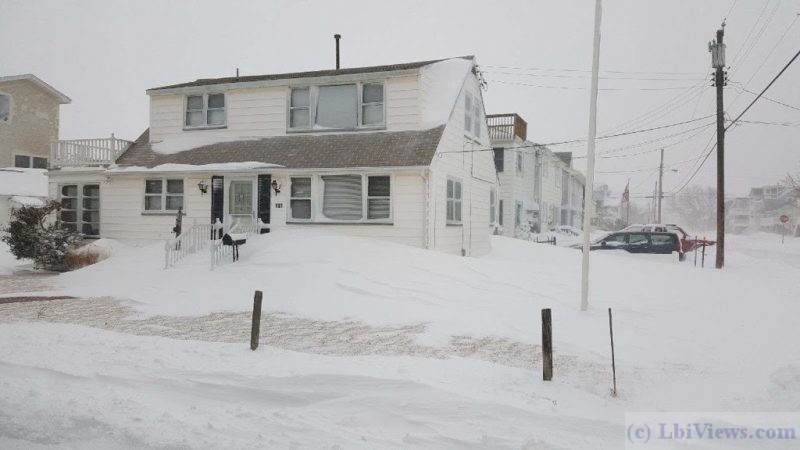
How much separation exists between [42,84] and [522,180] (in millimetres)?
30751

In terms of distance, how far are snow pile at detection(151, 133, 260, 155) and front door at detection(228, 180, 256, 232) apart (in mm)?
2044

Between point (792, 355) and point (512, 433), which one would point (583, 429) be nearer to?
point (512, 433)

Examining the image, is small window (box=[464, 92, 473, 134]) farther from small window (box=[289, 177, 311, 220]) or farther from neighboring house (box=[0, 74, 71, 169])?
neighboring house (box=[0, 74, 71, 169])

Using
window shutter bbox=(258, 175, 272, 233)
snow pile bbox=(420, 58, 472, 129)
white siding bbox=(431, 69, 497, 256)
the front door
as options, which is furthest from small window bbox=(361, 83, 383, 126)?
the front door

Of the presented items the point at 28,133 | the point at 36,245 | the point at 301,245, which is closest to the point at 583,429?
the point at 301,245

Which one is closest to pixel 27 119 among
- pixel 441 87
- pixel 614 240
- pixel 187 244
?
pixel 187 244

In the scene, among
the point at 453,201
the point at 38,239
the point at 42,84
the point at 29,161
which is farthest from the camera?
the point at 42,84

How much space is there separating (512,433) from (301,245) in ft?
34.2

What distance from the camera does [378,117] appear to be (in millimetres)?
17672

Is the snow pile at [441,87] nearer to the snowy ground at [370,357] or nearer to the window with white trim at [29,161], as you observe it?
the snowy ground at [370,357]

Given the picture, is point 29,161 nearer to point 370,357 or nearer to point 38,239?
point 38,239

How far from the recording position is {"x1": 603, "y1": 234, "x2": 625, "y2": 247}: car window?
74.4 feet

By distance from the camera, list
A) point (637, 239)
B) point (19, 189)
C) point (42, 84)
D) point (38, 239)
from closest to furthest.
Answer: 1. point (38, 239)
2. point (637, 239)
3. point (19, 189)
4. point (42, 84)

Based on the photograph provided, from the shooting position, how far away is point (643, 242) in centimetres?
2228
